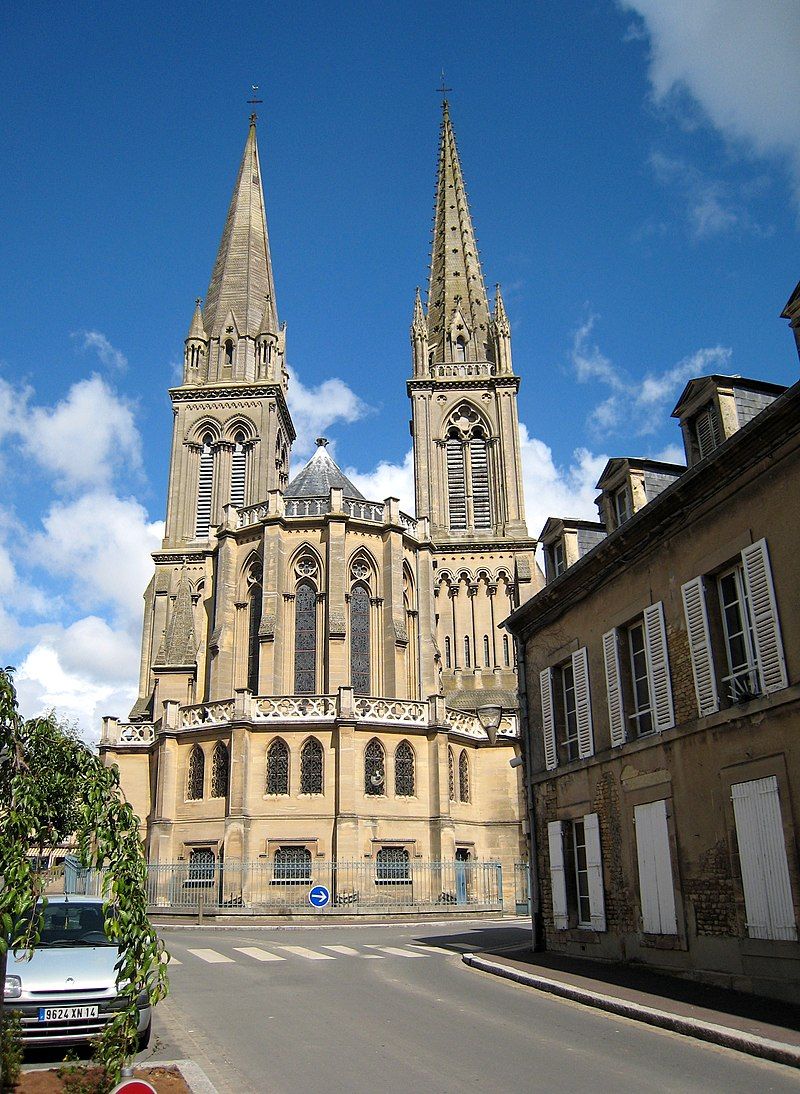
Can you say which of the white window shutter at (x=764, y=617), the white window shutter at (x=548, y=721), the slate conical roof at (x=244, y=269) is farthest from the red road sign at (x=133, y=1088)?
the slate conical roof at (x=244, y=269)

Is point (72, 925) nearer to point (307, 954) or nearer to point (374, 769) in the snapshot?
point (307, 954)

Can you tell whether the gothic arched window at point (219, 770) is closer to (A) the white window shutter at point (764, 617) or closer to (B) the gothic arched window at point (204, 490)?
(B) the gothic arched window at point (204, 490)

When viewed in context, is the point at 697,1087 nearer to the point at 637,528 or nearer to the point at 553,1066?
the point at 553,1066

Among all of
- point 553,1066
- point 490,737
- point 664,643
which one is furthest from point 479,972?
point 490,737

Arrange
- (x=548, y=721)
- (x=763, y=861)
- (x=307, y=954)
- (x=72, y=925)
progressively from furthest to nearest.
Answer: (x=548, y=721) → (x=307, y=954) → (x=763, y=861) → (x=72, y=925)

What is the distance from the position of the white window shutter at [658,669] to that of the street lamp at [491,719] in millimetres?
20562

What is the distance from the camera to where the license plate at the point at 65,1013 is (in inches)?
321

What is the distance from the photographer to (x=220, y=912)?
2709 centimetres

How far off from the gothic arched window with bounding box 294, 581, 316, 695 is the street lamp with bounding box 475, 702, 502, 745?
6.46 m

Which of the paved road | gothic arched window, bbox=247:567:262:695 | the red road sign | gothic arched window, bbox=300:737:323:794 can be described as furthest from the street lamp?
the red road sign

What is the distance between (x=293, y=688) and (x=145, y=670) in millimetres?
12334

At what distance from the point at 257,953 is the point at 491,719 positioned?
1952 centimetres

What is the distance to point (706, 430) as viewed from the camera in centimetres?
1373

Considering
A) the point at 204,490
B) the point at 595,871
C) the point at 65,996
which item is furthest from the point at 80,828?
the point at 204,490
